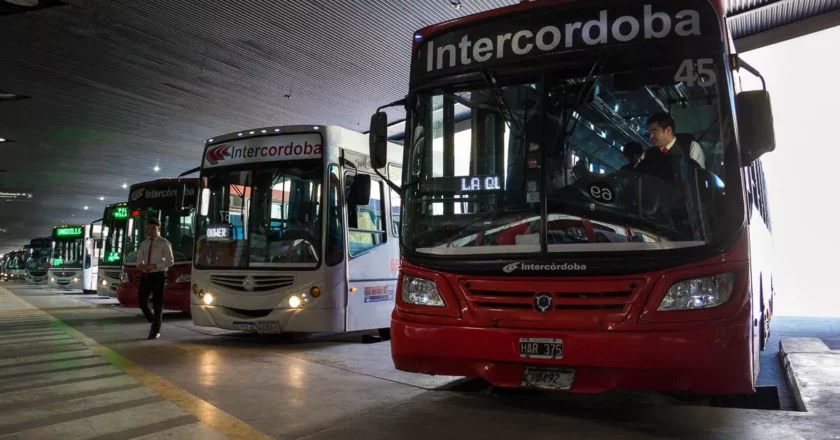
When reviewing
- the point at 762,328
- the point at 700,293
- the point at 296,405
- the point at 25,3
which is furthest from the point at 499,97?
the point at 25,3

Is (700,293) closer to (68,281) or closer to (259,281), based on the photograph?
(259,281)

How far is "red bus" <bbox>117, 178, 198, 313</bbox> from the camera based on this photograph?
1380cm

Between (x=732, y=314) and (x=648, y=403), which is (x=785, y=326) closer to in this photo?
(x=648, y=403)

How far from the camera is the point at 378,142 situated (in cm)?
590

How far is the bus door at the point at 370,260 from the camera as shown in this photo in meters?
9.48

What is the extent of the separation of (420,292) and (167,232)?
36.4 feet

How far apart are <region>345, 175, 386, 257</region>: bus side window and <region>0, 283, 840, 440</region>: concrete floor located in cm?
147

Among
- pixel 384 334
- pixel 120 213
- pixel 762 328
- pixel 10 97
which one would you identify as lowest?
pixel 384 334

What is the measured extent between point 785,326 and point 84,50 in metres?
15.5

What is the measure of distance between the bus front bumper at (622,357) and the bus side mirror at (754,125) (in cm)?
117

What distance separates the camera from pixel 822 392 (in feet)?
19.0

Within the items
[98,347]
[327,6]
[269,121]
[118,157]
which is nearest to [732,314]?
[98,347]

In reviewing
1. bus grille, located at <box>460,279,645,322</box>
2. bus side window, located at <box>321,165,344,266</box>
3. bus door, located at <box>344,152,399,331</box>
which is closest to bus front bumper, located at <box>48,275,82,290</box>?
bus door, located at <box>344,152,399,331</box>

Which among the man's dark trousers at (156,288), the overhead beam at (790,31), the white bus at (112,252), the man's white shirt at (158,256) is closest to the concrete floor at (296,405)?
the man's dark trousers at (156,288)
